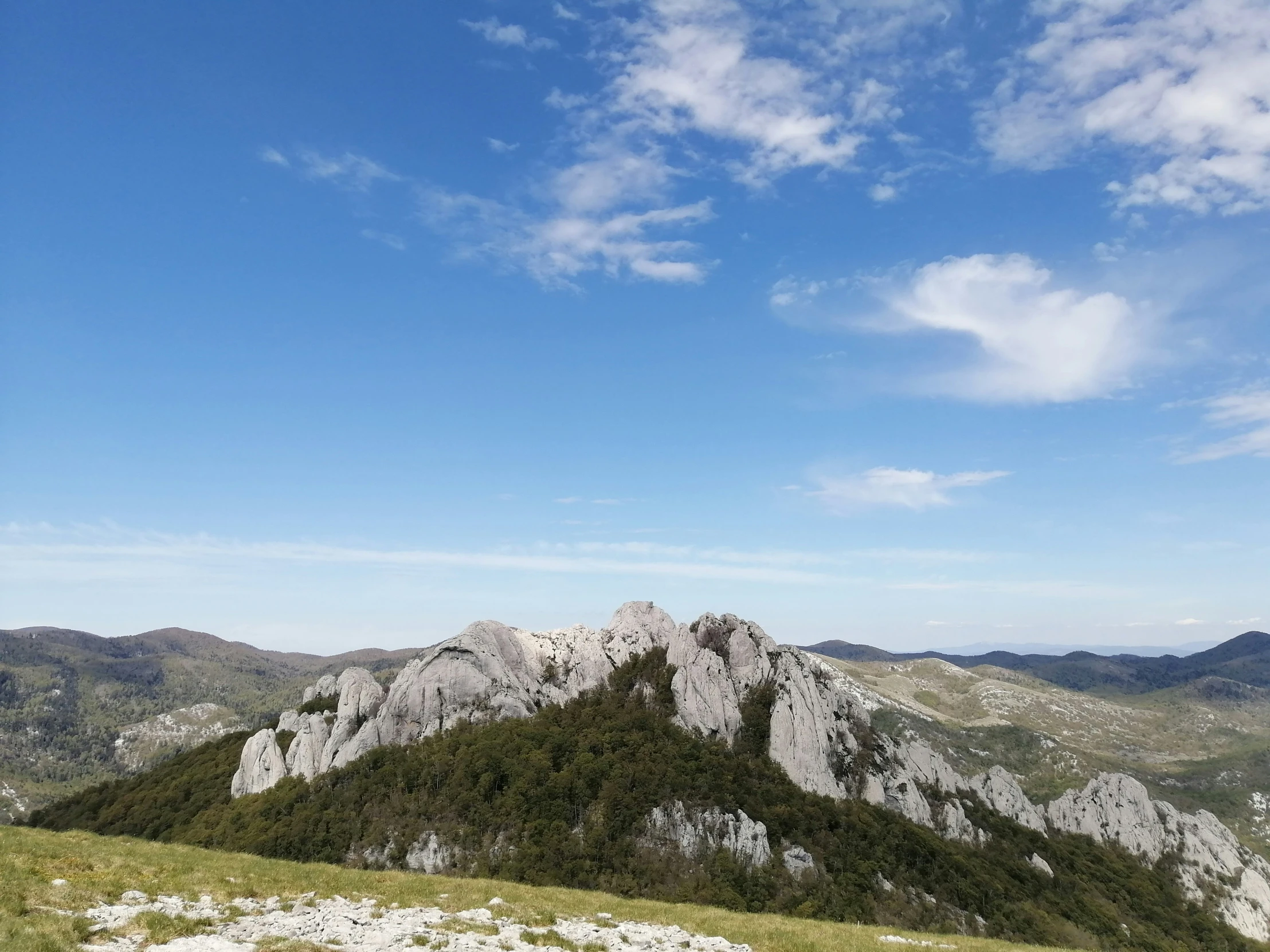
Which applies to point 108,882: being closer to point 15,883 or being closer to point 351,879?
point 15,883

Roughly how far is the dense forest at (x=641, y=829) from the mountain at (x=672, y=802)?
0.35m

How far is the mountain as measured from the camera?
8550 cm

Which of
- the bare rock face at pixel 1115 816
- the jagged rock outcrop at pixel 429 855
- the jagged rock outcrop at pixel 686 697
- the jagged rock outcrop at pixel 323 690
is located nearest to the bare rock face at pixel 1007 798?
the jagged rock outcrop at pixel 686 697

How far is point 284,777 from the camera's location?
109 m

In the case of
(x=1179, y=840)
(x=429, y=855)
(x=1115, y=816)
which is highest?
(x=429, y=855)

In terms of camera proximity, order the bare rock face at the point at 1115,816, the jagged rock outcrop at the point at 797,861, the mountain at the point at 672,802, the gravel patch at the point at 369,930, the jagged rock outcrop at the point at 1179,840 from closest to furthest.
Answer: the gravel patch at the point at 369,930
the jagged rock outcrop at the point at 797,861
the mountain at the point at 672,802
the jagged rock outcrop at the point at 1179,840
the bare rock face at the point at 1115,816

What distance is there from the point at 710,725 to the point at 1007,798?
74.6m

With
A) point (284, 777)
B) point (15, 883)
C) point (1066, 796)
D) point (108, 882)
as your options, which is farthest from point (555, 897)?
point (1066, 796)

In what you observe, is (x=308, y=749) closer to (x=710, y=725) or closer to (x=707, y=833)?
(x=710, y=725)

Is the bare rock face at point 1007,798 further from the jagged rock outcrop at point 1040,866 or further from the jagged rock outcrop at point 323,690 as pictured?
the jagged rock outcrop at point 323,690

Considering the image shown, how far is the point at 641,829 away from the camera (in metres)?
88.5

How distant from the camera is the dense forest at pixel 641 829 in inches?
3258

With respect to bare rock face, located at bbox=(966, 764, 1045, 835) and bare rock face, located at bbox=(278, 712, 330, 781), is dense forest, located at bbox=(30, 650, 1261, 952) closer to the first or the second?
bare rock face, located at bbox=(278, 712, 330, 781)

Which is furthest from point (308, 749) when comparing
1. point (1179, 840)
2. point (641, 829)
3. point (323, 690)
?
point (1179, 840)
